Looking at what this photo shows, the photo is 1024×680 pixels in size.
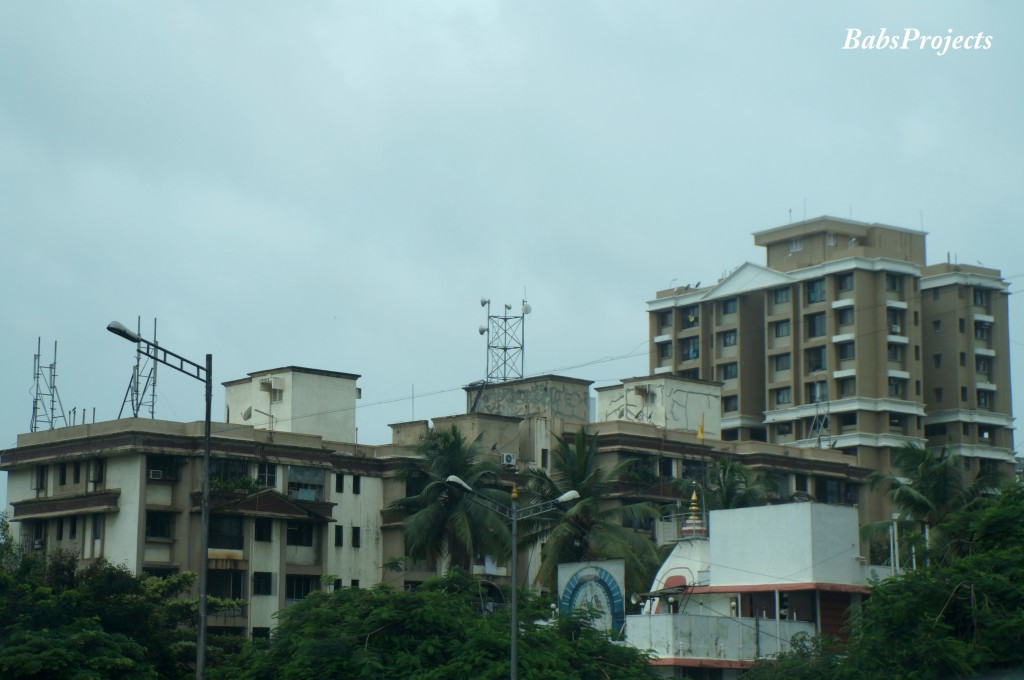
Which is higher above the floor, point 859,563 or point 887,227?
point 887,227

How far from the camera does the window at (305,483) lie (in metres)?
80.2

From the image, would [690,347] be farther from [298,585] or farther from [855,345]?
[298,585]

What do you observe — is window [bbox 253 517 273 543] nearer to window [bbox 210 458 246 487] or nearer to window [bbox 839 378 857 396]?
window [bbox 210 458 246 487]

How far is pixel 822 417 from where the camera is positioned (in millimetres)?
126500

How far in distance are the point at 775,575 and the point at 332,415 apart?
4100 cm

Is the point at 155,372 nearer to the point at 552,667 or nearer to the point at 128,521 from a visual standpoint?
the point at 128,521

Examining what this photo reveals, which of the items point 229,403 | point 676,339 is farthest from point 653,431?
point 676,339

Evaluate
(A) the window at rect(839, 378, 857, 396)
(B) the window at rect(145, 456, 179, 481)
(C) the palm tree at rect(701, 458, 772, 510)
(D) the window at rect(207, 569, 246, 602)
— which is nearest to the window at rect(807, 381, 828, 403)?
(A) the window at rect(839, 378, 857, 396)

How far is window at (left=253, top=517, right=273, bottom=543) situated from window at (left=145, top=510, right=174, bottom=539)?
401 centimetres

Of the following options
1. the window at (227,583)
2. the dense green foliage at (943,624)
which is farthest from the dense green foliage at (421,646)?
the window at (227,583)

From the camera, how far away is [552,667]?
143ft

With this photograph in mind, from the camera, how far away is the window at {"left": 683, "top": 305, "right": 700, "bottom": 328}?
140375 mm

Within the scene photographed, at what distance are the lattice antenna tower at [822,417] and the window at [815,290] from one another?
21.9 feet

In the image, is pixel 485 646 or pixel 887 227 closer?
pixel 485 646
